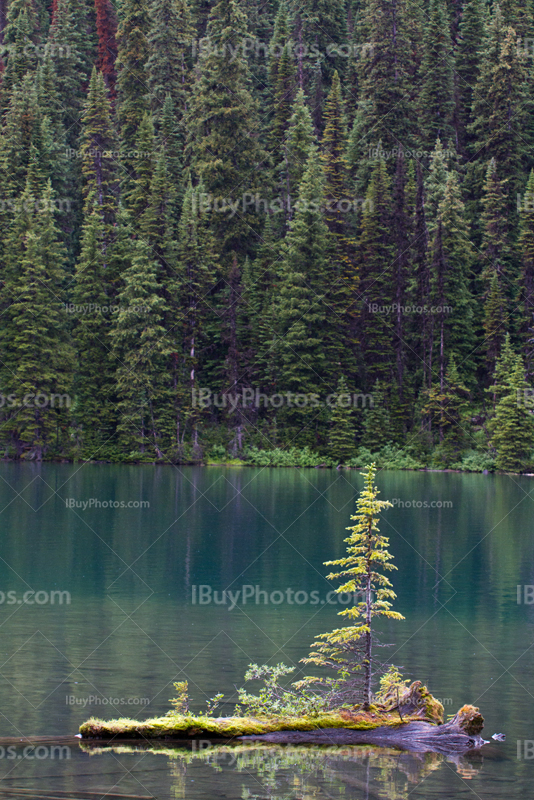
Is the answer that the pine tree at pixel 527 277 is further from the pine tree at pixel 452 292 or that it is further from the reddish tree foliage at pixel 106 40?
the reddish tree foliage at pixel 106 40

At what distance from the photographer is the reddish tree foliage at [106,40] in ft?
293

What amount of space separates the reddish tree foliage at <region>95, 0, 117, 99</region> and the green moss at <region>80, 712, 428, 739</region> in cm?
8463

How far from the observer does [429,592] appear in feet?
79.9

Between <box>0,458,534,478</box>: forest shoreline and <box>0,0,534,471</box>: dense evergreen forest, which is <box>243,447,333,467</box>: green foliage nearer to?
<box>0,458,534,478</box>: forest shoreline

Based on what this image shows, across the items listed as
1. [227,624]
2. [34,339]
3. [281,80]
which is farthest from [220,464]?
[227,624]

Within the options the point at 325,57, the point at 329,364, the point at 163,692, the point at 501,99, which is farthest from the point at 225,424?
the point at 163,692

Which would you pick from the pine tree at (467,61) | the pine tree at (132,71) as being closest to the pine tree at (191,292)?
the pine tree at (132,71)

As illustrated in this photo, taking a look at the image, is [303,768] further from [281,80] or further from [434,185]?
[281,80]

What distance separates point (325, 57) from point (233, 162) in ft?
68.0

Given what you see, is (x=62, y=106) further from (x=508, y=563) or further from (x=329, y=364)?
(x=508, y=563)

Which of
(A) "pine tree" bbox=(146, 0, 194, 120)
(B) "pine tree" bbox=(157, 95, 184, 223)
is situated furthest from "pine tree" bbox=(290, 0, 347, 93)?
(B) "pine tree" bbox=(157, 95, 184, 223)

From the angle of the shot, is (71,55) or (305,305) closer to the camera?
(305,305)

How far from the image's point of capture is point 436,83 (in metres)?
74.4

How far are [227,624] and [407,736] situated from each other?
8.17 meters
